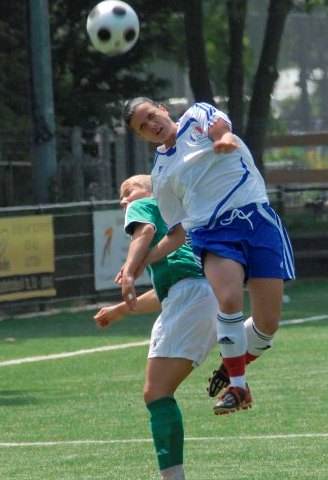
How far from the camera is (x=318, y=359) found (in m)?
14.8

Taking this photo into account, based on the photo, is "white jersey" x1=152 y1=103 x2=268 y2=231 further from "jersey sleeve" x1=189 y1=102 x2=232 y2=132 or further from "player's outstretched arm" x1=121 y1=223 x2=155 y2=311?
"player's outstretched arm" x1=121 y1=223 x2=155 y2=311

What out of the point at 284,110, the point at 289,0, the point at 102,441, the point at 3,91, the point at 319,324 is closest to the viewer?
the point at 102,441

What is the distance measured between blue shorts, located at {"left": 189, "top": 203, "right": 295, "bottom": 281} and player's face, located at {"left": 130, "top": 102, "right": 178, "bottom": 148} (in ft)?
1.66

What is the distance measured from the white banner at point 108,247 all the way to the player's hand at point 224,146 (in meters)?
15.3

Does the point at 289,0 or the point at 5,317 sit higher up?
the point at 289,0

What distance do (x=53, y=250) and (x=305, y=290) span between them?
16.5 feet

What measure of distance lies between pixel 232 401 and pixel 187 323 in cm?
53

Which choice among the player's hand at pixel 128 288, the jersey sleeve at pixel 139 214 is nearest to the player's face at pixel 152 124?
the jersey sleeve at pixel 139 214

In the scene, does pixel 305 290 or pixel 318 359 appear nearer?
pixel 318 359

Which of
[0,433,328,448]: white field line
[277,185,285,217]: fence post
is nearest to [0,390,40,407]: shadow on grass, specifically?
[0,433,328,448]: white field line

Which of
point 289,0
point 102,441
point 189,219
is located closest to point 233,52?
point 289,0

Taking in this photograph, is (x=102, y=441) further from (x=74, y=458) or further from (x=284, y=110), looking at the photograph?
(x=284, y=110)

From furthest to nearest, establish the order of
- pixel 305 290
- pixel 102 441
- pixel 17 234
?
1. pixel 305 290
2. pixel 17 234
3. pixel 102 441

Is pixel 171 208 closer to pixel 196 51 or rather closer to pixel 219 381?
pixel 219 381
